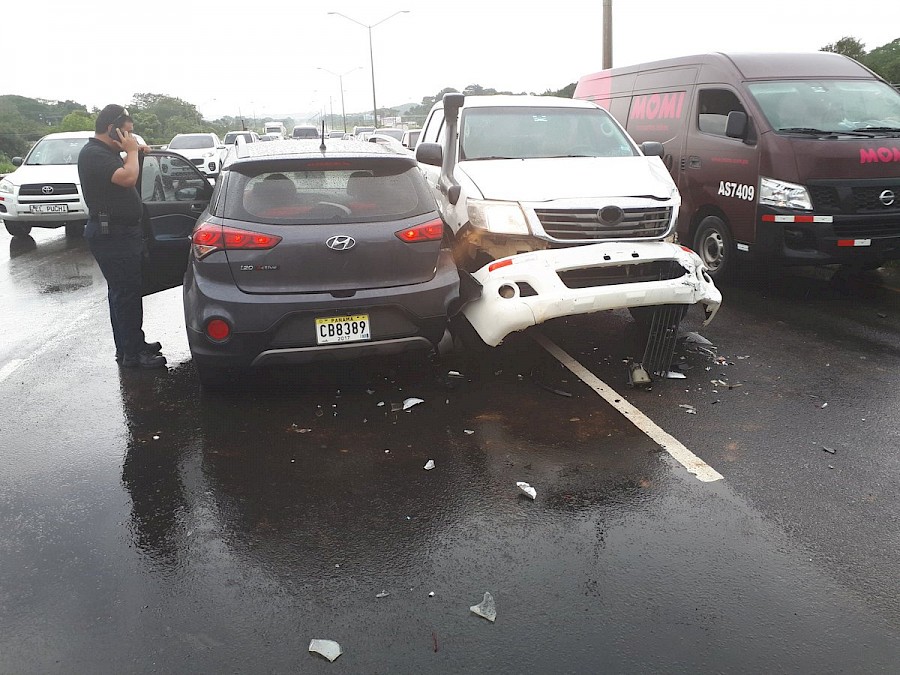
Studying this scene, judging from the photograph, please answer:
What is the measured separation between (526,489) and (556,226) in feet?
7.57

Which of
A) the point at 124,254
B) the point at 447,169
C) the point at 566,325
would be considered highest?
the point at 447,169

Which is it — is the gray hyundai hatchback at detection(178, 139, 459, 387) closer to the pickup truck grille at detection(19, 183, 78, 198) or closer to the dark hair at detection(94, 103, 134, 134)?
the dark hair at detection(94, 103, 134, 134)

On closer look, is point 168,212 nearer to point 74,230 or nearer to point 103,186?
point 103,186

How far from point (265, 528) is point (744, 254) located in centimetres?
589

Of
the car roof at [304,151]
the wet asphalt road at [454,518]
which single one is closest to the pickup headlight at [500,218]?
the car roof at [304,151]

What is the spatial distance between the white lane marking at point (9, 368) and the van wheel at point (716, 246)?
654 cm

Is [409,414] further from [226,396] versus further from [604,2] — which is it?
[604,2]

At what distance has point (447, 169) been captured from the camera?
262 inches

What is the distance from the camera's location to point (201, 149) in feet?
84.0

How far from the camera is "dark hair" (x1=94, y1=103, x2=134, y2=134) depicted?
5406mm

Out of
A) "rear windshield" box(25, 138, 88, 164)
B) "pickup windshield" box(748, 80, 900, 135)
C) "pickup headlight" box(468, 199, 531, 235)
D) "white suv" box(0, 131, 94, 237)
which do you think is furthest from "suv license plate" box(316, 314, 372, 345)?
"rear windshield" box(25, 138, 88, 164)

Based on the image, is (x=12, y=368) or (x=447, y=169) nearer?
(x=12, y=368)

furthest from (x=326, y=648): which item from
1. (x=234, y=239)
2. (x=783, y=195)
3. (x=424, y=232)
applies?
(x=783, y=195)

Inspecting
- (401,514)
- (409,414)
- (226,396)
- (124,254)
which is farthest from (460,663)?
(124,254)
